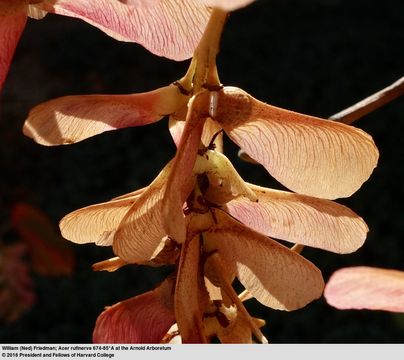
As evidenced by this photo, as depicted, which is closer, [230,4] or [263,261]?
[230,4]

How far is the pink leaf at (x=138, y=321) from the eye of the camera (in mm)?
428

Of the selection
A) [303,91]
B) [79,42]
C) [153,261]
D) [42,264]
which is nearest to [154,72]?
[79,42]

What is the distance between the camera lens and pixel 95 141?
3.04 meters

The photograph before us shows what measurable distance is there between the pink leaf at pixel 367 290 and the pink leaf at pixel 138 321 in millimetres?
79

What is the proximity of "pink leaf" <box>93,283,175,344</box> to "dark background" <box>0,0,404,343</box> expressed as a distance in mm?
1985

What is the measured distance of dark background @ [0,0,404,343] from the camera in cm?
254

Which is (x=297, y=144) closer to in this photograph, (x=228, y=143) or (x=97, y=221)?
(x=97, y=221)

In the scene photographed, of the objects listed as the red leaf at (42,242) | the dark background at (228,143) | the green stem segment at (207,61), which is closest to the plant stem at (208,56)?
the green stem segment at (207,61)

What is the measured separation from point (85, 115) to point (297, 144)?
9 cm

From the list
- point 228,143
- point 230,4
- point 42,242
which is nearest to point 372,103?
point 230,4

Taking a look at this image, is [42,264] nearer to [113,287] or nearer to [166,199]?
[113,287]

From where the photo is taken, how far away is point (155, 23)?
1.28 feet

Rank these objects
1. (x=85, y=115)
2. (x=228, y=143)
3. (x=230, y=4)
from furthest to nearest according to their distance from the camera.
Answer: (x=228, y=143)
(x=85, y=115)
(x=230, y=4)

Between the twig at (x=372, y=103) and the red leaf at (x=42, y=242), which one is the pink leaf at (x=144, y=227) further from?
the red leaf at (x=42, y=242)
